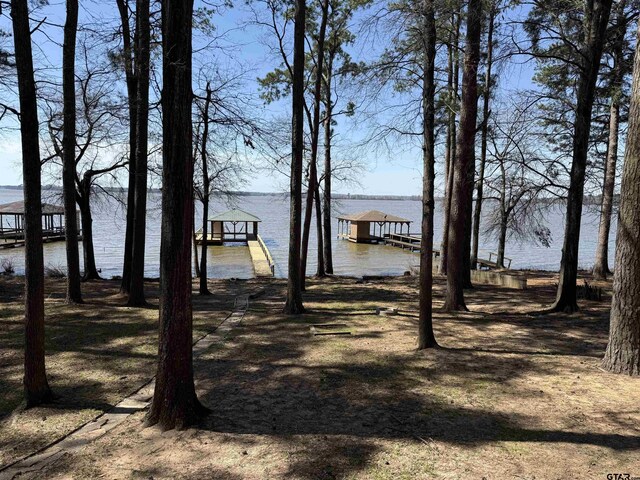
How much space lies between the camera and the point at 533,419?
4488 mm

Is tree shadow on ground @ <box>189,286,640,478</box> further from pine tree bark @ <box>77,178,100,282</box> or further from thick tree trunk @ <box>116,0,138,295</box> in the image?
pine tree bark @ <box>77,178,100,282</box>

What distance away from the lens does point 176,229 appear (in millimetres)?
4234

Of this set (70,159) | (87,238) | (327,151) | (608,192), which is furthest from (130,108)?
(608,192)

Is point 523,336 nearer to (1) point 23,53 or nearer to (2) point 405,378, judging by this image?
(2) point 405,378

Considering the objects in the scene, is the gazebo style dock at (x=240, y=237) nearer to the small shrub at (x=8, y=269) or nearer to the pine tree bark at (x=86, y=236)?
the small shrub at (x=8, y=269)

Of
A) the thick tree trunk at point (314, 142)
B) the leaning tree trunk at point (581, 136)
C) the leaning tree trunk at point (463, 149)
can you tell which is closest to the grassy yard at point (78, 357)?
the thick tree trunk at point (314, 142)

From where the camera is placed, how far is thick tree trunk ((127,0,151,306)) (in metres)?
9.65

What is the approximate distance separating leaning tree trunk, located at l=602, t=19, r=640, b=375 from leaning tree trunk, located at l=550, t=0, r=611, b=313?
3.62 meters

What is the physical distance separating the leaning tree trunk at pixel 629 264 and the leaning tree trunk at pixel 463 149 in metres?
2.84

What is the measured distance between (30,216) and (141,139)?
6.09 m

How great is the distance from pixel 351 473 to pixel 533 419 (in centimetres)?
219

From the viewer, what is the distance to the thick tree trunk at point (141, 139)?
9.65 m

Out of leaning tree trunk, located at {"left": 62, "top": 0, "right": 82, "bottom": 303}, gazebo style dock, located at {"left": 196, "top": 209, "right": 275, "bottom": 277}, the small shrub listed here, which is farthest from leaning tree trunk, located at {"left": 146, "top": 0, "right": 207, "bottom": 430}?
gazebo style dock, located at {"left": 196, "top": 209, "right": 275, "bottom": 277}

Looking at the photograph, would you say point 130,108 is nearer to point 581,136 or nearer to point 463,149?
point 463,149
